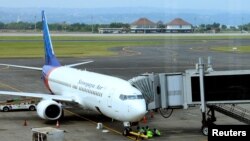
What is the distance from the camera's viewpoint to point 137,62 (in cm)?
8431

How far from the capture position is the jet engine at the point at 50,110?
3331cm

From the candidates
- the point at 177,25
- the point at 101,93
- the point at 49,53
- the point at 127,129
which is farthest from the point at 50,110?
the point at 177,25

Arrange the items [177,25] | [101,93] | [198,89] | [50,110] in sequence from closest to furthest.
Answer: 1. [198,89]
2. [101,93]
3. [50,110]
4. [177,25]

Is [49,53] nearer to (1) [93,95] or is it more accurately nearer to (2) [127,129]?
(1) [93,95]

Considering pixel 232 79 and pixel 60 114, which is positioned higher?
pixel 232 79

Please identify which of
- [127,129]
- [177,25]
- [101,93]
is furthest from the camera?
[177,25]

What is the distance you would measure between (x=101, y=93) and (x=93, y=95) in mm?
1232

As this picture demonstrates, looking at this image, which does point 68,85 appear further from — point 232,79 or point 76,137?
point 232,79

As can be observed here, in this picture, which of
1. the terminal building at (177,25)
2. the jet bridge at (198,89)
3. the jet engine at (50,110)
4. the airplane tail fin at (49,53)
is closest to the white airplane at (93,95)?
the jet engine at (50,110)

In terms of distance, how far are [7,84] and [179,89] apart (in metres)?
32.1

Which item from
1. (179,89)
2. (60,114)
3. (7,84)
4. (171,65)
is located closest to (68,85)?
(60,114)

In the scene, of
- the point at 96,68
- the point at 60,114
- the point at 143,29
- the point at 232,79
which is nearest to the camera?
the point at 232,79

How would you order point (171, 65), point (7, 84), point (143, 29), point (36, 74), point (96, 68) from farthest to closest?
point (143, 29), point (171, 65), point (96, 68), point (36, 74), point (7, 84)

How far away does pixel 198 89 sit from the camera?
1113 inches
